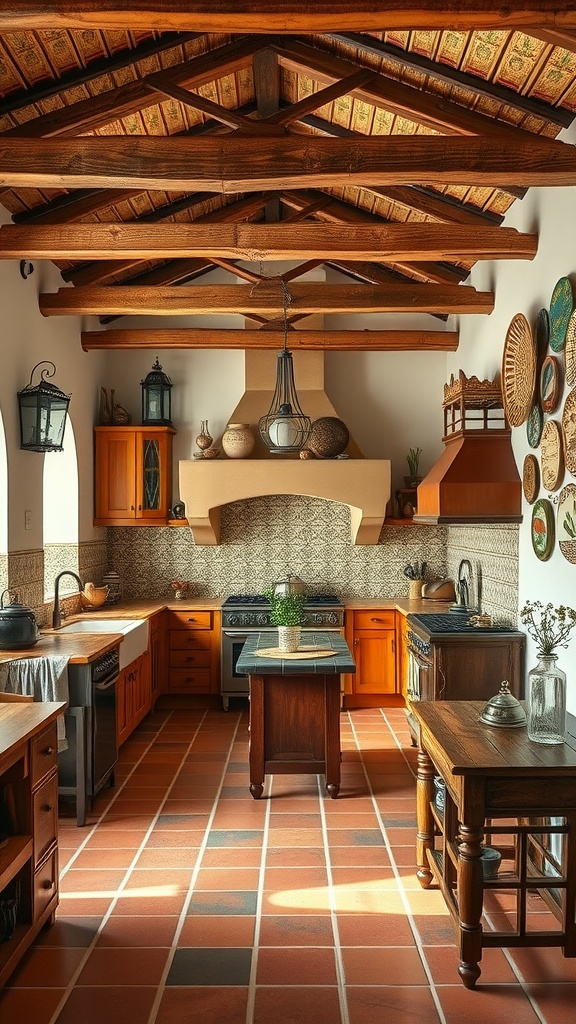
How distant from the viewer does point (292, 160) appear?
4254mm

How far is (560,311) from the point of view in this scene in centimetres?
483

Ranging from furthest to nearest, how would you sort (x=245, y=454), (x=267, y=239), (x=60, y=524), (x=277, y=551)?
(x=277, y=551), (x=245, y=454), (x=60, y=524), (x=267, y=239)

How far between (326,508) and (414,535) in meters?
0.91

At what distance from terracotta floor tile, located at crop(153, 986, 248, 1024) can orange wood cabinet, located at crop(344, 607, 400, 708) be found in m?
4.94

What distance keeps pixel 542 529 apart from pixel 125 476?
4389mm

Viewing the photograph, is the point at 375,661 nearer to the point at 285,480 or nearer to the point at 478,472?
the point at 285,480

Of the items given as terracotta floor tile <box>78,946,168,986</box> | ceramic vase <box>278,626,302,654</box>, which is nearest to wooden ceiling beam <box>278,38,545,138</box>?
ceramic vase <box>278,626,302,654</box>

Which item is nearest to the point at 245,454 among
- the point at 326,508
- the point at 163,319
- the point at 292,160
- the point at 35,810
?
the point at 326,508

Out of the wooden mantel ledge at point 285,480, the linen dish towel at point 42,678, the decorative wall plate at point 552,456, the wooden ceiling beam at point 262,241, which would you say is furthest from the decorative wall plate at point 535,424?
the linen dish towel at point 42,678

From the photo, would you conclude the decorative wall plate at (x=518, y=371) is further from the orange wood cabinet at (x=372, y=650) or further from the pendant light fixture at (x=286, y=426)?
the orange wood cabinet at (x=372, y=650)

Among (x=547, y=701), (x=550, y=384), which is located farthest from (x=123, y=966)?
(x=550, y=384)

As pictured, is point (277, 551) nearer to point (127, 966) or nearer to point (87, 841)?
point (87, 841)

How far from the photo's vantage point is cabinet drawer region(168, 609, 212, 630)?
8148 millimetres

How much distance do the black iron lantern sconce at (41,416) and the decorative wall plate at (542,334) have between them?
3.11 metres
